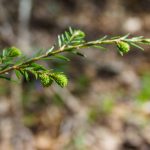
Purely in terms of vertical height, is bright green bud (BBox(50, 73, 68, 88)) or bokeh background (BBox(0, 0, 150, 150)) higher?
bokeh background (BBox(0, 0, 150, 150))

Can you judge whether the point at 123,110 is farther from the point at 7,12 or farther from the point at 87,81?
the point at 7,12

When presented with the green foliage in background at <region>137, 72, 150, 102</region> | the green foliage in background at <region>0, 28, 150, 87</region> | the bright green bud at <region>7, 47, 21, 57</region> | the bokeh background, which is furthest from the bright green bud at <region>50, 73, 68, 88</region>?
the green foliage in background at <region>137, 72, 150, 102</region>

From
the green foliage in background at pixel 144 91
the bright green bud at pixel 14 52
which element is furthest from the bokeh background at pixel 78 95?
the bright green bud at pixel 14 52

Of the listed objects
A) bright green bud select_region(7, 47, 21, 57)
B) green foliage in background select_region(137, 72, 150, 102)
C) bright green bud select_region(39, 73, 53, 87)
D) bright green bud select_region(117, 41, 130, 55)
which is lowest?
bright green bud select_region(39, 73, 53, 87)

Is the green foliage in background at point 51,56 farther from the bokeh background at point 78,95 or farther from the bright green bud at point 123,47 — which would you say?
the bokeh background at point 78,95

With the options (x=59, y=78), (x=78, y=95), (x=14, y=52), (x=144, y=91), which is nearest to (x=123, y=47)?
(x=59, y=78)

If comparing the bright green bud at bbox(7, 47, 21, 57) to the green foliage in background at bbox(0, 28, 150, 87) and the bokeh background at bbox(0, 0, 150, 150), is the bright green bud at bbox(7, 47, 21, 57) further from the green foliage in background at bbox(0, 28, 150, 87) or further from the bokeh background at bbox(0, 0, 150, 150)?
the bokeh background at bbox(0, 0, 150, 150)

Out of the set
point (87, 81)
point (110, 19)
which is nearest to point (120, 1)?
point (110, 19)
